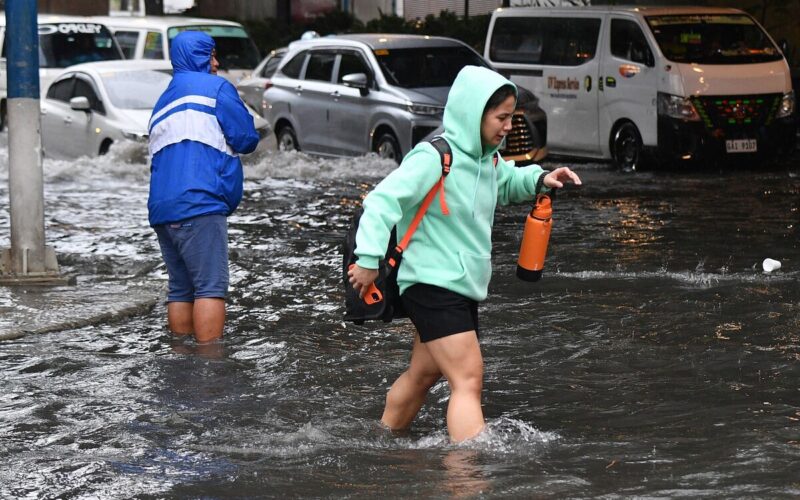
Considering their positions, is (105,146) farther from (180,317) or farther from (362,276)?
(362,276)

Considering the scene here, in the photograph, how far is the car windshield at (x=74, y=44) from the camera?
24.1 metres

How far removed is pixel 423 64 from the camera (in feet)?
59.9

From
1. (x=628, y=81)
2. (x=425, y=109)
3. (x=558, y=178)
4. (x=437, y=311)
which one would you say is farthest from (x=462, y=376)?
(x=628, y=81)

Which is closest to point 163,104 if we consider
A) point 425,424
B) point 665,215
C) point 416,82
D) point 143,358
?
point 143,358

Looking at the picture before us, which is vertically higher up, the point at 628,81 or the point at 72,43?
the point at 72,43

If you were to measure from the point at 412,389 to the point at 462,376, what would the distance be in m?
0.42

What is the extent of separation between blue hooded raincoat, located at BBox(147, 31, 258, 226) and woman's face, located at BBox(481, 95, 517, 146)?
2.53 meters

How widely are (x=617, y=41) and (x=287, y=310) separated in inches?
401

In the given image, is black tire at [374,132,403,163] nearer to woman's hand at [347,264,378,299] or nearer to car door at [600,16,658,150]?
car door at [600,16,658,150]

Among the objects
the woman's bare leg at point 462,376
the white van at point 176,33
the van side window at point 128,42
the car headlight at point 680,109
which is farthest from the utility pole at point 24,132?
the van side window at point 128,42

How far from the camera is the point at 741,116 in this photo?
1823 centimetres

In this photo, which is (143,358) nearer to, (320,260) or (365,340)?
(365,340)

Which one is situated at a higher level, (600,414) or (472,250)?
(472,250)

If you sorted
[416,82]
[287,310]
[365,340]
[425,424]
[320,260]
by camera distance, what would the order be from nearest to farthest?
1. [425,424]
2. [365,340]
3. [287,310]
4. [320,260]
5. [416,82]
